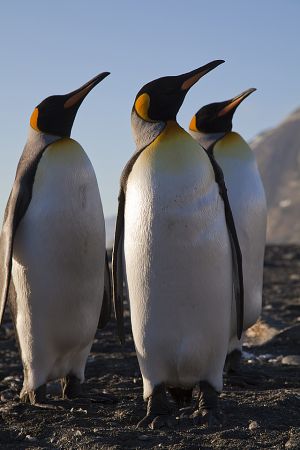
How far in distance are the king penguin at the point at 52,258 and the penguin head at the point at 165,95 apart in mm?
747

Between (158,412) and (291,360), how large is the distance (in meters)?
2.66

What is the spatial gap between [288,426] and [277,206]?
89.7 m

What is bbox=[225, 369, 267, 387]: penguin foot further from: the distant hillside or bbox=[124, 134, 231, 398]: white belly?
the distant hillside

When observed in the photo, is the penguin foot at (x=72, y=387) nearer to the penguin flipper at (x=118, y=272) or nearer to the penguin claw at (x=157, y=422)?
the penguin flipper at (x=118, y=272)

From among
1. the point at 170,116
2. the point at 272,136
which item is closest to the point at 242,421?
the point at 170,116

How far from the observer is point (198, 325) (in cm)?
476

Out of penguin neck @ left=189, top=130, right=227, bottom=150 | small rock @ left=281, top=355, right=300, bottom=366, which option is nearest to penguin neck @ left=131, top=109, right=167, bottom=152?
penguin neck @ left=189, top=130, right=227, bottom=150

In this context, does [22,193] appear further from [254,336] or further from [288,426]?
[254,336]

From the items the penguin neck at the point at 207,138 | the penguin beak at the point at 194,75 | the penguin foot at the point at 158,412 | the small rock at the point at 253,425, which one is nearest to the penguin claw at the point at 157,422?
the penguin foot at the point at 158,412

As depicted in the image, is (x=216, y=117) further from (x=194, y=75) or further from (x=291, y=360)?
(x=291, y=360)

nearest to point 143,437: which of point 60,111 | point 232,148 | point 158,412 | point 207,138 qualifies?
point 158,412

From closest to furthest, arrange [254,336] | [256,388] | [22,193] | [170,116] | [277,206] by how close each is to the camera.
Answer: [170,116] < [22,193] < [256,388] < [254,336] < [277,206]

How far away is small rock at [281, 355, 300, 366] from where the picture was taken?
7.15 metres

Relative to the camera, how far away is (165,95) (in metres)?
5.00
